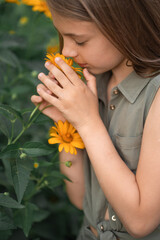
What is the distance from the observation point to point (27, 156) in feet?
2.95

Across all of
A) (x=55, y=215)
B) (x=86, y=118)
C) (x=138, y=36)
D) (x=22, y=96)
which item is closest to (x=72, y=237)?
(x=55, y=215)

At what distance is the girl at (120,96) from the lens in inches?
30.9

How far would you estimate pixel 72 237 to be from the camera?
1.56 metres

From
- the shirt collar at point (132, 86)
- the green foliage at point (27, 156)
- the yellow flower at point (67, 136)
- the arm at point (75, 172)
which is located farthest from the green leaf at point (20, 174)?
the shirt collar at point (132, 86)

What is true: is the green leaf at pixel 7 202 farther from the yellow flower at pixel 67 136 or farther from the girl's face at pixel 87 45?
the girl's face at pixel 87 45

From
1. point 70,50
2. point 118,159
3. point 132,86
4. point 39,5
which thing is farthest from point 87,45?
point 39,5

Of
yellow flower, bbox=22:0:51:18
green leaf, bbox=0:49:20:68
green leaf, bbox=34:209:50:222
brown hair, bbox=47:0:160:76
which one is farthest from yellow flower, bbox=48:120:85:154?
yellow flower, bbox=22:0:51:18

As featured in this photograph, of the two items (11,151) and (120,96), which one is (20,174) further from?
(120,96)

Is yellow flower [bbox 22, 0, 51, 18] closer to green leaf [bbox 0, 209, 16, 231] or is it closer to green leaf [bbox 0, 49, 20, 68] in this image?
green leaf [bbox 0, 49, 20, 68]

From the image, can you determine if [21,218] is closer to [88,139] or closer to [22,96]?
[88,139]

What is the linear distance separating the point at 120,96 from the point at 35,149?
27 cm

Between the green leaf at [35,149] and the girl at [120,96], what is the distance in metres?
0.10

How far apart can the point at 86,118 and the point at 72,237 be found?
35.9 inches

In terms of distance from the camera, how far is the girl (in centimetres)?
79
